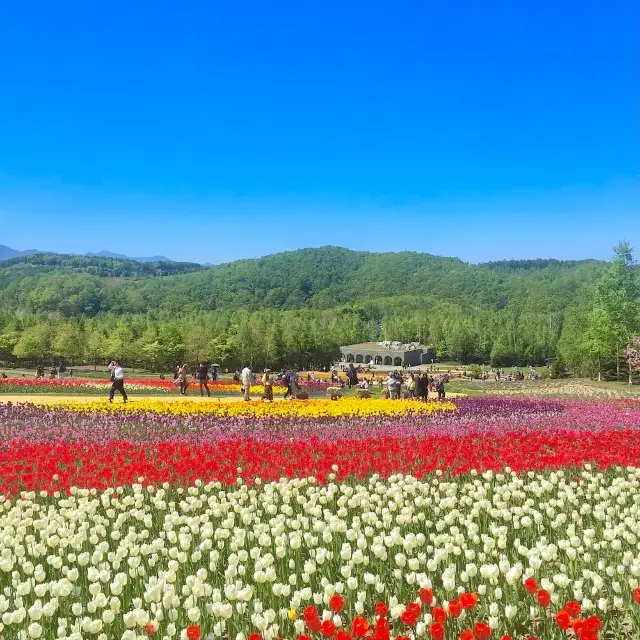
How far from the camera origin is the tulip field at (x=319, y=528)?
4.73m

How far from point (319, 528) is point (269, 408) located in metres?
14.3

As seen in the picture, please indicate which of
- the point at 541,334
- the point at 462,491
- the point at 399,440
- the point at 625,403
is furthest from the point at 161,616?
the point at 541,334

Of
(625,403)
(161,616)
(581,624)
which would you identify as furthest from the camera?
(625,403)

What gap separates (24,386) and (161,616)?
29235mm

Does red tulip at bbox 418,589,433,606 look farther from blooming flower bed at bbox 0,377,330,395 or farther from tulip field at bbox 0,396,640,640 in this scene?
blooming flower bed at bbox 0,377,330,395

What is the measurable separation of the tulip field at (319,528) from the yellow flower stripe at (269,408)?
131 cm

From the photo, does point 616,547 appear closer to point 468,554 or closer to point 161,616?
point 468,554

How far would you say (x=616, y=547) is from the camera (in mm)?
5984

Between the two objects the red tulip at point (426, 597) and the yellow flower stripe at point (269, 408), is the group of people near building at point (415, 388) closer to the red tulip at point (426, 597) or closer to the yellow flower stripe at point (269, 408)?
the yellow flower stripe at point (269, 408)

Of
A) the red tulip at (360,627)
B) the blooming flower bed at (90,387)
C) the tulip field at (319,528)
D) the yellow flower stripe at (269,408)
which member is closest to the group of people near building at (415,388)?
the yellow flower stripe at (269,408)

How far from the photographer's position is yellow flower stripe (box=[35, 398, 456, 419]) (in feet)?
64.0

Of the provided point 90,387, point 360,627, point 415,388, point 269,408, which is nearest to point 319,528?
point 360,627

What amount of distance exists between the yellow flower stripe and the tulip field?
4.31 ft

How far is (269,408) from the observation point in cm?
2095
